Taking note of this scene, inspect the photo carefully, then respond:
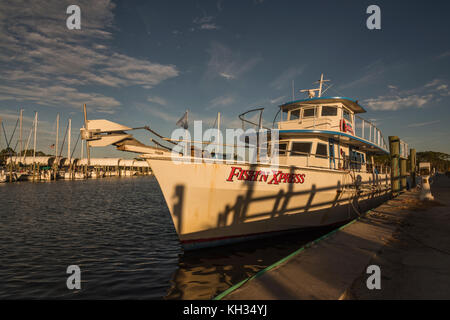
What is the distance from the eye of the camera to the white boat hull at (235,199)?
22.8 ft

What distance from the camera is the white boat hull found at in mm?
6949

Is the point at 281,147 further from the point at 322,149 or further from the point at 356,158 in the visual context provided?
the point at 356,158

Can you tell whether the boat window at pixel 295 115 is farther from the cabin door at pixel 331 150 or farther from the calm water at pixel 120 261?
the calm water at pixel 120 261

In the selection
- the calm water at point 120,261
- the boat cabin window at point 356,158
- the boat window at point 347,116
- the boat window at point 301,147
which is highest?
the boat window at point 347,116

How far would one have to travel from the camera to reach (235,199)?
745 centimetres

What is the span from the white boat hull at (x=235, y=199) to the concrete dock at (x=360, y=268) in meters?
2.31

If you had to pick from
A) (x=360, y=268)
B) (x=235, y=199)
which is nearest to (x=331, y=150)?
(x=235, y=199)

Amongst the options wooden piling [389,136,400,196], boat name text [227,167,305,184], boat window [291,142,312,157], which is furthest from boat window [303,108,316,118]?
wooden piling [389,136,400,196]

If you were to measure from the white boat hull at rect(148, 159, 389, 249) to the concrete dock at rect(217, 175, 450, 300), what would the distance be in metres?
2.31

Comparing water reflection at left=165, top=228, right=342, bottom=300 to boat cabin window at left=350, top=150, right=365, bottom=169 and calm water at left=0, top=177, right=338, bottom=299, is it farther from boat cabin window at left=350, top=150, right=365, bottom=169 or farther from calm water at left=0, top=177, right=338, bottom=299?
boat cabin window at left=350, top=150, right=365, bottom=169

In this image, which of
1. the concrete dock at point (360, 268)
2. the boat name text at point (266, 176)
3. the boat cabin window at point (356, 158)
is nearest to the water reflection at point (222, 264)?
the concrete dock at point (360, 268)

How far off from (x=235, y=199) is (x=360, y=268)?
3999 mm

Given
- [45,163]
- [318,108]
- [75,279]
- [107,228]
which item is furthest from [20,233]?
[45,163]
